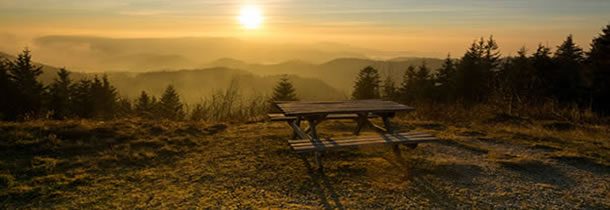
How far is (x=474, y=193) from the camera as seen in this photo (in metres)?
4.14

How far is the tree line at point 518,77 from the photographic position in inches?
818

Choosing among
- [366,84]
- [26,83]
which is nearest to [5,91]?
[26,83]

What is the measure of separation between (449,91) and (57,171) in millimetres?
33541

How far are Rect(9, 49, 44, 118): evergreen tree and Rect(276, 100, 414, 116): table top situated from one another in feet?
99.1

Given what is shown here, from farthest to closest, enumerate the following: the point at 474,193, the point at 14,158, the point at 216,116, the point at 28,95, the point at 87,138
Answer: the point at 28,95, the point at 216,116, the point at 87,138, the point at 14,158, the point at 474,193

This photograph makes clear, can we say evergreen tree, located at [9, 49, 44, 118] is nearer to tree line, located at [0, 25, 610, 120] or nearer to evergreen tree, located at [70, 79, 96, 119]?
tree line, located at [0, 25, 610, 120]

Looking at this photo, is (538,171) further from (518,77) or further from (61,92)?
(61,92)

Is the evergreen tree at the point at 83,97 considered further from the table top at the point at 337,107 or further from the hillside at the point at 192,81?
the hillside at the point at 192,81

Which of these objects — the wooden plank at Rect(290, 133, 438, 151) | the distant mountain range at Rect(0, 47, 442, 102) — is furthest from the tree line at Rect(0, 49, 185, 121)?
the distant mountain range at Rect(0, 47, 442, 102)

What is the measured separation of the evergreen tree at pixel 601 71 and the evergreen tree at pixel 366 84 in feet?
56.6

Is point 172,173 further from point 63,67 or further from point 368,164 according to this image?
point 63,67

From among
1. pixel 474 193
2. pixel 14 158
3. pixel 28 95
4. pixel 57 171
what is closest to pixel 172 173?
pixel 57 171

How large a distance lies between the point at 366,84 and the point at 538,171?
108 ft

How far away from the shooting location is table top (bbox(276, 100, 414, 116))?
4996 millimetres
